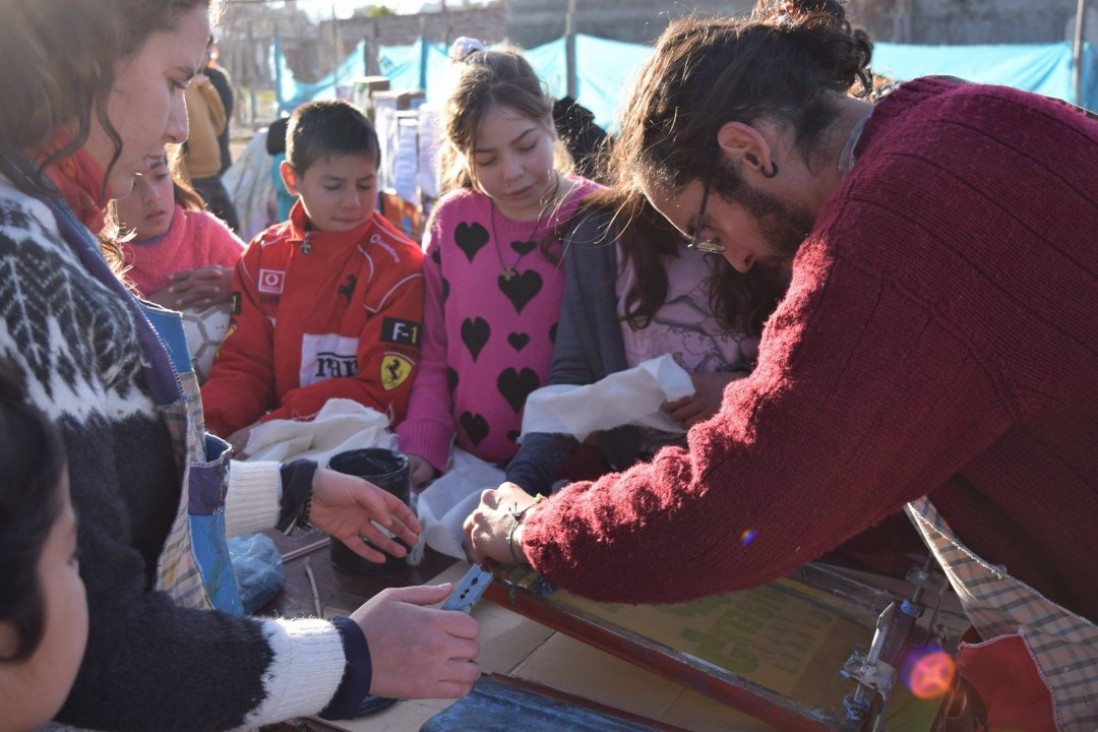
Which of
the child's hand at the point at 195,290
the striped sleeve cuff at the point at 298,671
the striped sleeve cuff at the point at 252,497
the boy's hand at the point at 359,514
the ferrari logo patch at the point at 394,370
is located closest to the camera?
the striped sleeve cuff at the point at 298,671

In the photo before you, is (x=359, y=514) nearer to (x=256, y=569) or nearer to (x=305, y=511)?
(x=305, y=511)

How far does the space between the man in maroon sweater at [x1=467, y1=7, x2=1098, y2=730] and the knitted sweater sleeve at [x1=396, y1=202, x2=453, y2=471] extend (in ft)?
3.42

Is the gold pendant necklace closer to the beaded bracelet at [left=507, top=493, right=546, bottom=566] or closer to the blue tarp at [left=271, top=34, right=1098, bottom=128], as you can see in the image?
the blue tarp at [left=271, top=34, right=1098, bottom=128]

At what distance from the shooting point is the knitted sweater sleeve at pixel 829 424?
1.01m

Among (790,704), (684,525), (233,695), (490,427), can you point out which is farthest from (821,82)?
(490,427)

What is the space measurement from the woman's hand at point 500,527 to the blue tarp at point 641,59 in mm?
1451

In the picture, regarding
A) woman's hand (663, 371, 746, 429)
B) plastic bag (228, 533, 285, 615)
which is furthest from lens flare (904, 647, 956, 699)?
plastic bag (228, 533, 285, 615)

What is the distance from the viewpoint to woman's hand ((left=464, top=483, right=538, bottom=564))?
57.5 inches

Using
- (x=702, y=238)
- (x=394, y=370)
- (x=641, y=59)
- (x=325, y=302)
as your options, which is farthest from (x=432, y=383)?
(x=641, y=59)

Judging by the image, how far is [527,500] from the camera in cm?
155

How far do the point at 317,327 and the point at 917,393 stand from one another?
1.89 meters

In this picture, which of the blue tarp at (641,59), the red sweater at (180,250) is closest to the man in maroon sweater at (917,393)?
the blue tarp at (641,59)

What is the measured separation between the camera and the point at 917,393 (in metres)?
1.01

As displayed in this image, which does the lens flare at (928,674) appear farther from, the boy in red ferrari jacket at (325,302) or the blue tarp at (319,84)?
the blue tarp at (319,84)
